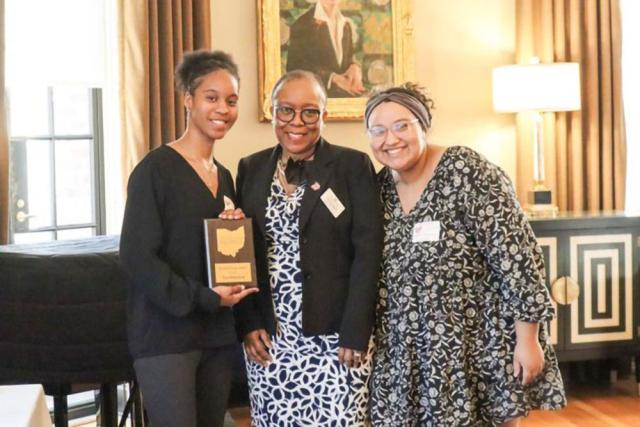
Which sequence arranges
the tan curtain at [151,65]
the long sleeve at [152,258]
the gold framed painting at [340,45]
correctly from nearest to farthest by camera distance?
the long sleeve at [152,258] < the tan curtain at [151,65] < the gold framed painting at [340,45]

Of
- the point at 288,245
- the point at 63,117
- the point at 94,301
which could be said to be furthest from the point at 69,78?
the point at 288,245

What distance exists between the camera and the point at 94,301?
2600 millimetres

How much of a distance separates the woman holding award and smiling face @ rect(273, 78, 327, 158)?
0.50 feet

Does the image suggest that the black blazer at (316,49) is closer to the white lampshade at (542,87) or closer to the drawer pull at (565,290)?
the white lampshade at (542,87)

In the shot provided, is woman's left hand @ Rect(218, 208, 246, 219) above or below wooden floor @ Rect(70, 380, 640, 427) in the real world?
above

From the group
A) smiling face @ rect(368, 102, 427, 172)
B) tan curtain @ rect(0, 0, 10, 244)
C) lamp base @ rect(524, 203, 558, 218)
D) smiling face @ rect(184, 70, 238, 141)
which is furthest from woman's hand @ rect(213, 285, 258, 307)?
lamp base @ rect(524, 203, 558, 218)

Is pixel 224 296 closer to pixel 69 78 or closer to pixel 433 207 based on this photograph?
pixel 433 207

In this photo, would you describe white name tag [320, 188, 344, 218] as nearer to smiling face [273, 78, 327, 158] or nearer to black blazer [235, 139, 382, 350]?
black blazer [235, 139, 382, 350]

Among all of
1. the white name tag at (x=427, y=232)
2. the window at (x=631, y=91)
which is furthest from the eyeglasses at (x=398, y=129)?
the window at (x=631, y=91)

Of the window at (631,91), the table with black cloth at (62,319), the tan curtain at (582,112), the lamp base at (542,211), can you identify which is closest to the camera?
the table with black cloth at (62,319)

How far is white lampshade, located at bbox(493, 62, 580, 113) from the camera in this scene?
180 inches

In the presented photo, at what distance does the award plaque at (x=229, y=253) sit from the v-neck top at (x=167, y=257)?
47 millimetres

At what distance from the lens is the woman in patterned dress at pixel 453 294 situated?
93.0 inches

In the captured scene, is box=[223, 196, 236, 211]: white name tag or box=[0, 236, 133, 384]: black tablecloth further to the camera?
box=[0, 236, 133, 384]: black tablecloth
